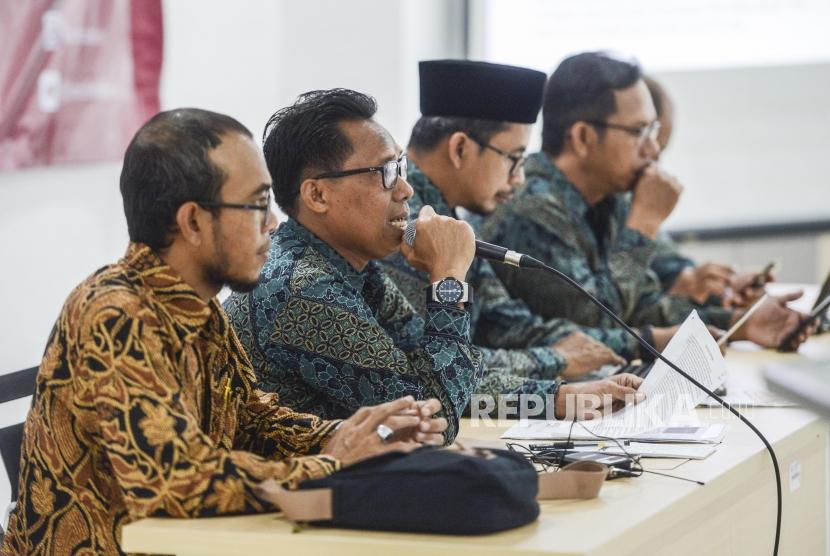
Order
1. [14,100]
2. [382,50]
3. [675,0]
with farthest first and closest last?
[675,0] < [382,50] < [14,100]

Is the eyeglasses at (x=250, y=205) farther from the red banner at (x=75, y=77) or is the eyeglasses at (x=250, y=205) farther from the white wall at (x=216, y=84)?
the red banner at (x=75, y=77)

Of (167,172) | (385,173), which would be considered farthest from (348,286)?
(167,172)

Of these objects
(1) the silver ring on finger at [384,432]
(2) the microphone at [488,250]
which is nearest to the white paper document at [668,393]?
(2) the microphone at [488,250]

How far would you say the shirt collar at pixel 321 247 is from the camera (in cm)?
211

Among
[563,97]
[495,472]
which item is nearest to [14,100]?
[563,97]

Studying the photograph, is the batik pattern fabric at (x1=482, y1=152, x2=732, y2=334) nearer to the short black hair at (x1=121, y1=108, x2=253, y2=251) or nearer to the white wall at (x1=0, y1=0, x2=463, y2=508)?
the white wall at (x1=0, y1=0, x2=463, y2=508)

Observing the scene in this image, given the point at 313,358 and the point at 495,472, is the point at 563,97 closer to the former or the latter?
the point at 313,358

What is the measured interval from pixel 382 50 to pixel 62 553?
314 cm

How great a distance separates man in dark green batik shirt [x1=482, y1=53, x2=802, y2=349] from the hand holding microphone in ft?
3.13

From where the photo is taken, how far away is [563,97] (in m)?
3.33

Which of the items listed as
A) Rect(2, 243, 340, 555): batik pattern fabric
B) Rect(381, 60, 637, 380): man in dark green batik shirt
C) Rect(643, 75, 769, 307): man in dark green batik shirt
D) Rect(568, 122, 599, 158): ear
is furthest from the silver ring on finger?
Rect(643, 75, 769, 307): man in dark green batik shirt

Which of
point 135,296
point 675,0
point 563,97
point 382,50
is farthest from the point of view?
point 675,0

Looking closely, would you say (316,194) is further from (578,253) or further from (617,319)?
(578,253)

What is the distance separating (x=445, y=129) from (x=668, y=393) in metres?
0.87
